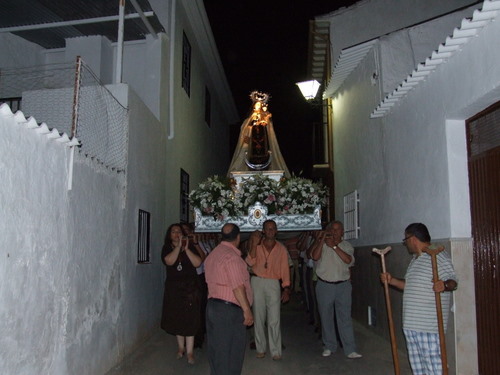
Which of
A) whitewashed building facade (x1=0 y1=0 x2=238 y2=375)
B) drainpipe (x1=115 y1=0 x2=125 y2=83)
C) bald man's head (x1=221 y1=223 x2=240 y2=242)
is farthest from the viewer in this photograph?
drainpipe (x1=115 y1=0 x2=125 y2=83)

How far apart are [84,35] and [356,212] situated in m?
6.63

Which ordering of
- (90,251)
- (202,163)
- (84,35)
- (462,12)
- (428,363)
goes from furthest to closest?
(202,163) < (84,35) < (462,12) < (90,251) < (428,363)

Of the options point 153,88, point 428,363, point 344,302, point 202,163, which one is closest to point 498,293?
point 428,363

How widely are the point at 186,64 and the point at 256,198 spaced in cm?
571

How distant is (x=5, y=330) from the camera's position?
399cm

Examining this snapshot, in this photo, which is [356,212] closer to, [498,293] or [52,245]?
[498,293]

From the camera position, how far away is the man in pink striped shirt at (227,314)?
510cm

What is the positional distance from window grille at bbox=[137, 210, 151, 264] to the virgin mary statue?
2.46 meters

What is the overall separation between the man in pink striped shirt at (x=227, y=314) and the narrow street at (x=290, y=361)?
4.99 ft

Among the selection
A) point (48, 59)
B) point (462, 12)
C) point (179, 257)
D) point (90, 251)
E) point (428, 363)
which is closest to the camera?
point (428, 363)

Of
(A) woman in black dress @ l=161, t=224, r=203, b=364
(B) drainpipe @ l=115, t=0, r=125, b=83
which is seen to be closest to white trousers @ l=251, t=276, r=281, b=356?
(A) woman in black dress @ l=161, t=224, r=203, b=364

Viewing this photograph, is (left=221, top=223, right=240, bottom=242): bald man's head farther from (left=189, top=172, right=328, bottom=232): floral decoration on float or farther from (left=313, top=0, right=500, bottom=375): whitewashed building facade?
(left=189, top=172, right=328, bottom=232): floral decoration on float

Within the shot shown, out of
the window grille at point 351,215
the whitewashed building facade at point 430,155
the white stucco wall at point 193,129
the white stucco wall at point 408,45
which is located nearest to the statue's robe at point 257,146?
the white stucco wall at point 193,129

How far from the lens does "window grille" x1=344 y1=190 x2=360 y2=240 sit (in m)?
10.9
